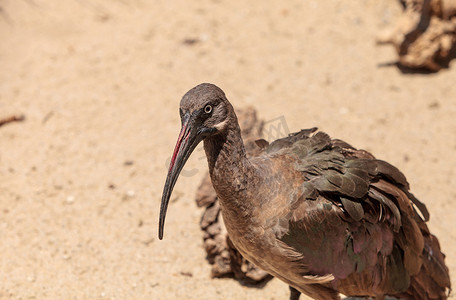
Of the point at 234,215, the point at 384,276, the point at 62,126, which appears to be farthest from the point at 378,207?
the point at 62,126

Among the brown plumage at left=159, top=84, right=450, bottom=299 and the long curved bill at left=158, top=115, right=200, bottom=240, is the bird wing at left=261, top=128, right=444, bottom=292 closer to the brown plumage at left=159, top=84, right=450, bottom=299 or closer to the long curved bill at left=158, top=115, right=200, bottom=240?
the brown plumage at left=159, top=84, right=450, bottom=299

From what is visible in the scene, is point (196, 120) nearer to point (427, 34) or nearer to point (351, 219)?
point (351, 219)

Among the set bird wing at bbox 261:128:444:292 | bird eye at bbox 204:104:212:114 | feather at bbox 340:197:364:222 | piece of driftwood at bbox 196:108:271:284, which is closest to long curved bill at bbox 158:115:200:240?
bird eye at bbox 204:104:212:114

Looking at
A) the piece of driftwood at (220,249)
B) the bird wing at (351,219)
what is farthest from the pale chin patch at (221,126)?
the piece of driftwood at (220,249)

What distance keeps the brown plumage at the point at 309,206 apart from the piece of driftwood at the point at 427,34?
391 centimetres

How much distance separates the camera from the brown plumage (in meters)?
3.49

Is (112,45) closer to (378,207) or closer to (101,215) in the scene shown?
(101,215)

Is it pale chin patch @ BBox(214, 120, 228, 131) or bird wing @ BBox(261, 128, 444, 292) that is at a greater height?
pale chin patch @ BBox(214, 120, 228, 131)

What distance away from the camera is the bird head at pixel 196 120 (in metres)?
3.35

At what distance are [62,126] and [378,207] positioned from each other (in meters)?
4.08

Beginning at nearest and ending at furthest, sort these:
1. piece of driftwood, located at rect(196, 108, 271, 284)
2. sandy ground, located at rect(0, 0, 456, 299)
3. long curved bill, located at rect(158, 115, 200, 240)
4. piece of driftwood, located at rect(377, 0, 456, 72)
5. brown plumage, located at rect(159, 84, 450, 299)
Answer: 1. long curved bill, located at rect(158, 115, 200, 240)
2. brown plumage, located at rect(159, 84, 450, 299)
3. piece of driftwood, located at rect(196, 108, 271, 284)
4. sandy ground, located at rect(0, 0, 456, 299)
5. piece of driftwood, located at rect(377, 0, 456, 72)

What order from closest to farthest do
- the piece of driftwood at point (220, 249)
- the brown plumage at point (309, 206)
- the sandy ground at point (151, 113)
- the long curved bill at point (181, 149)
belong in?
the long curved bill at point (181, 149) → the brown plumage at point (309, 206) → the piece of driftwood at point (220, 249) → the sandy ground at point (151, 113)

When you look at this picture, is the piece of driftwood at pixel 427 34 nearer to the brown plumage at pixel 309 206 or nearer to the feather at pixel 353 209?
the brown plumage at pixel 309 206

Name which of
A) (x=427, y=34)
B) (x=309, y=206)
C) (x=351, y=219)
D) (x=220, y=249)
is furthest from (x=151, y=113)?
(x=427, y=34)
